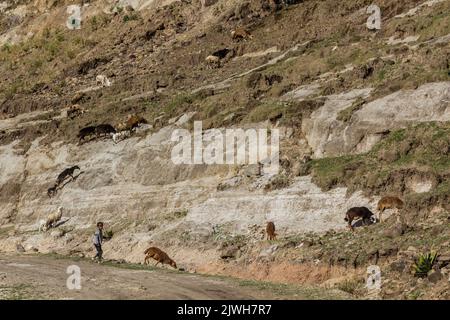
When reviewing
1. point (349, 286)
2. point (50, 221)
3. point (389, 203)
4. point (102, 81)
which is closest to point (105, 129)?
point (50, 221)

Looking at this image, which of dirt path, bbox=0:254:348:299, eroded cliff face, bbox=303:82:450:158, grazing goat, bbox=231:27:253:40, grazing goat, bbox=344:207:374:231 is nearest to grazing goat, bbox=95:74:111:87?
grazing goat, bbox=231:27:253:40

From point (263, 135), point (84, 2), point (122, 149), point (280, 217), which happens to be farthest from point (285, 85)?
point (84, 2)

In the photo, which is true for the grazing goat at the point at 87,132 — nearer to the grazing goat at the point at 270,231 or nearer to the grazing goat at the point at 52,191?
the grazing goat at the point at 52,191

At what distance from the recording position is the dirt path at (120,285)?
19.4 metres

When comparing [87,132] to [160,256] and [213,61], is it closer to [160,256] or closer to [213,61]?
[213,61]

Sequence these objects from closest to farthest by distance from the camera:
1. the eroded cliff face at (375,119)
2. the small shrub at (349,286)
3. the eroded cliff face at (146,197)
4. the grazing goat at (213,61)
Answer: the small shrub at (349,286) < the eroded cliff face at (146,197) < the eroded cliff face at (375,119) < the grazing goat at (213,61)

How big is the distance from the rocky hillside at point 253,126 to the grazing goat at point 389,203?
24 centimetres

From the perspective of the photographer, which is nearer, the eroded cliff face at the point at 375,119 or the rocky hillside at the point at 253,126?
the rocky hillside at the point at 253,126

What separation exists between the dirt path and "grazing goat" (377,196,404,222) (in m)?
5.99

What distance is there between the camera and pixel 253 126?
34719mm

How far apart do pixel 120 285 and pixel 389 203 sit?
30.8 ft

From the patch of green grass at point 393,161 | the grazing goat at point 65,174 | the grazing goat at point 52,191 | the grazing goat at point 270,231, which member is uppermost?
the grazing goat at point 65,174

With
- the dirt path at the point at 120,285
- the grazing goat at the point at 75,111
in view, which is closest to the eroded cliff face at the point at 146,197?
the grazing goat at the point at 75,111

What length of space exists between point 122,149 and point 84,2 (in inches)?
1359
